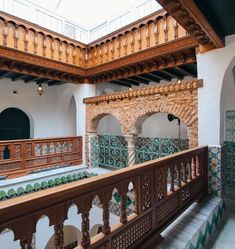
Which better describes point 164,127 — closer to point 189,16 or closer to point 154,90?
point 154,90

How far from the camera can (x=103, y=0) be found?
6535 millimetres

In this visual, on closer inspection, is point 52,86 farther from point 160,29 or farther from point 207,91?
point 207,91

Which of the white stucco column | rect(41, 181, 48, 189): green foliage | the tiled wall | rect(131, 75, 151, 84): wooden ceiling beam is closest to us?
the tiled wall

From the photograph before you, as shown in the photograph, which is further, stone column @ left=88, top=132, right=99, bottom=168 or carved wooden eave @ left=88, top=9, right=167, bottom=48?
stone column @ left=88, top=132, right=99, bottom=168

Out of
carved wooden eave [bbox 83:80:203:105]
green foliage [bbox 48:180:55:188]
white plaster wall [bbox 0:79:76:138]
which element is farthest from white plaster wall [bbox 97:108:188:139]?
green foliage [bbox 48:180:55:188]

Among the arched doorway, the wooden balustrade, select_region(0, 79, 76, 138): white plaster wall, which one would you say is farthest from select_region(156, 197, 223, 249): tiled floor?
the arched doorway

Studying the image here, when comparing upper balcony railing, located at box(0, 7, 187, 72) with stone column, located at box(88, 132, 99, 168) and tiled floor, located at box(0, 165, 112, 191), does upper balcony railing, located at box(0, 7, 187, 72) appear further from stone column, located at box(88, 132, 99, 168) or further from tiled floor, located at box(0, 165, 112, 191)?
tiled floor, located at box(0, 165, 112, 191)

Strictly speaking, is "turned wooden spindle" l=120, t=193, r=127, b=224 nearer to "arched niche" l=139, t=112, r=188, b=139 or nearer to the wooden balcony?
the wooden balcony

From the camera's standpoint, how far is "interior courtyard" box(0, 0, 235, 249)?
1599mm

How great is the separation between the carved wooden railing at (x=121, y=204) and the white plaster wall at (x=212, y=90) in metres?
0.83

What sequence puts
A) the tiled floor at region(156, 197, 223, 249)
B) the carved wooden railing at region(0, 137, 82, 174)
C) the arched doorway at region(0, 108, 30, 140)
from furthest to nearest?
1. the arched doorway at region(0, 108, 30, 140)
2. the carved wooden railing at region(0, 137, 82, 174)
3. the tiled floor at region(156, 197, 223, 249)

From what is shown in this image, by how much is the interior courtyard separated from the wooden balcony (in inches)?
1.1

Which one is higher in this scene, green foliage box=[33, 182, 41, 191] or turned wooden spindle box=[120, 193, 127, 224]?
turned wooden spindle box=[120, 193, 127, 224]

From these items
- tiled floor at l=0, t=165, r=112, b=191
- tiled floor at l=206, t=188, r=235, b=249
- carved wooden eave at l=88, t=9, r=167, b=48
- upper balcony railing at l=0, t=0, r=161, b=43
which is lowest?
tiled floor at l=206, t=188, r=235, b=249
